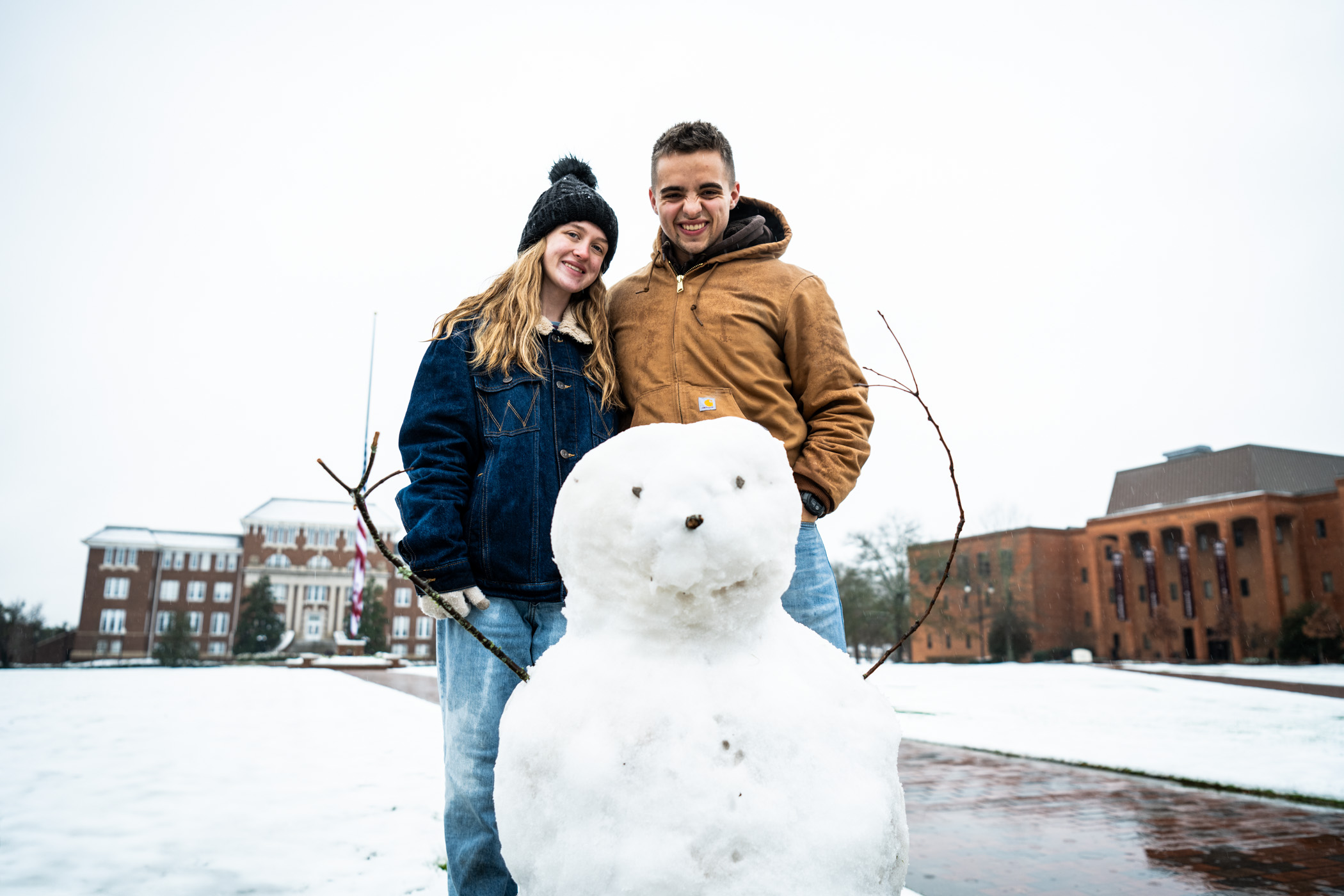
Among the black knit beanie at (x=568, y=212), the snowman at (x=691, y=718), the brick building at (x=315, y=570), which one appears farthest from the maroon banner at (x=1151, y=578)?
the snowman at (x=691, y=718)

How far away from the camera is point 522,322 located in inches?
88.2

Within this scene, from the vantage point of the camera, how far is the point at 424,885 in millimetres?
3273

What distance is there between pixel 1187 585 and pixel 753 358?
43.1 meters

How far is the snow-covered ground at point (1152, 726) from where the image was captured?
6.86 meters

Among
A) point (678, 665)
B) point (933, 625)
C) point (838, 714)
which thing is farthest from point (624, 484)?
point (933, 625)

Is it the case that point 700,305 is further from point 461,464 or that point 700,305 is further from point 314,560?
point 314,560

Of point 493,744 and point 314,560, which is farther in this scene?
point 314,560

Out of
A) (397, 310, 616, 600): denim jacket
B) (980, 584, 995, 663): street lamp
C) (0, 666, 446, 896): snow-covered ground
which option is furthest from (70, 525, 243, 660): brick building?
(397, 310, 616, 600): denim jacket

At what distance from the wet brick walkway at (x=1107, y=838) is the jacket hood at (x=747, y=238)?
3.04 metres

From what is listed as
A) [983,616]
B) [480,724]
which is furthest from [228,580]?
[480,724]

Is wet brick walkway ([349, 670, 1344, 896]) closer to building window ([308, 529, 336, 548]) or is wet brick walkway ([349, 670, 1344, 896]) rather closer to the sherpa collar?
the sherpa collar

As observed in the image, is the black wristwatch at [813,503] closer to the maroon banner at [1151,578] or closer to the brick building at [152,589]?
the maroon banner at [1151,578]

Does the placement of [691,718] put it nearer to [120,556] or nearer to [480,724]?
[480,724]

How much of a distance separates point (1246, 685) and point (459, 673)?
64.0 feet
